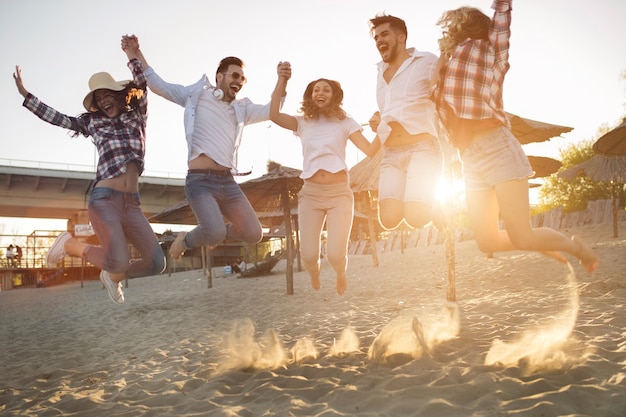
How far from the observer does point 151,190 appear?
1155 inches

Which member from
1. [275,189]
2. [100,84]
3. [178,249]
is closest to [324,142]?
[178,249]

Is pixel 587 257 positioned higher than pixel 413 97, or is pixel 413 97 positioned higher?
pixel 413 97

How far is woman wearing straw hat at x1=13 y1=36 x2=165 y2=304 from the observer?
421cm

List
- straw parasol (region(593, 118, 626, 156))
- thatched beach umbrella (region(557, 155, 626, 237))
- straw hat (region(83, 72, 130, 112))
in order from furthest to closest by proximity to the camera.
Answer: thatched beach umbrella (region(557, 155, 626, 237)), straw parasol (region(593, 118, 626, 156)), straw hat (region(83, 72, 130, 112))

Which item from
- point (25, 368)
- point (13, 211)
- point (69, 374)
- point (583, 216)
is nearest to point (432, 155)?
point (69, 374)

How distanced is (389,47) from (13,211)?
34532 mm

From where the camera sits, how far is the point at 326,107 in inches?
183

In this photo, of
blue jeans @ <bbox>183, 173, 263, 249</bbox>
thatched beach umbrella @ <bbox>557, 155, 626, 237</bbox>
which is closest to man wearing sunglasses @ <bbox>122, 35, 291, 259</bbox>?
blue jeans @ <bbox>183, 173, 263, 249</bbox>

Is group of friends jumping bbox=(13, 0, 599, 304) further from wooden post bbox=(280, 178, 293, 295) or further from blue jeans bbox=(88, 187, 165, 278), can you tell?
wooden post bbox=(280, 178, 293, 295)

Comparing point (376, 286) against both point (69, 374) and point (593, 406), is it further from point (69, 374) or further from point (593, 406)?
point (593, 406)

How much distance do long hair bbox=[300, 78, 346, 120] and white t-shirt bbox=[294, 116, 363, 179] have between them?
0.05m

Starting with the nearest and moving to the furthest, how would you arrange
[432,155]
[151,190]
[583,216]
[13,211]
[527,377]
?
[527,377]
[432,155]
[583,216]
[151,190]
[13,211]

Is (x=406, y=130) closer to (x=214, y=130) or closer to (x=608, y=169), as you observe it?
(x=214, y=130)

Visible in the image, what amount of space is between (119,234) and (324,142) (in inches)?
85.4
